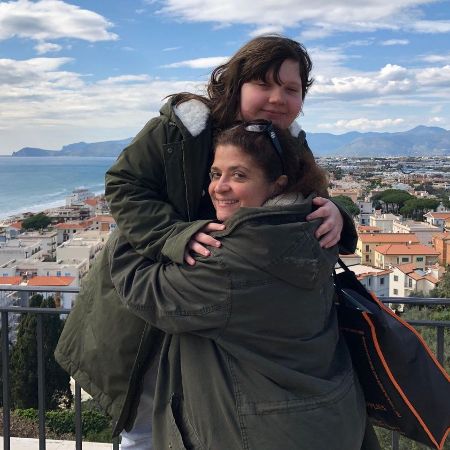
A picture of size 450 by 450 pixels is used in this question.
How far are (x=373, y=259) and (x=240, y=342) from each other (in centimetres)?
4298

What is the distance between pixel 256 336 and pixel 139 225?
462 millimetres

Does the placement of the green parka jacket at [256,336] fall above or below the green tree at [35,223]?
above

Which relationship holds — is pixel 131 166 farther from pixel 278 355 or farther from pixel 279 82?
pixel 278 355

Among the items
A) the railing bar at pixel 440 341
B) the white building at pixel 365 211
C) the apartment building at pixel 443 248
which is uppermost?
the railing bar at pixel 440 341

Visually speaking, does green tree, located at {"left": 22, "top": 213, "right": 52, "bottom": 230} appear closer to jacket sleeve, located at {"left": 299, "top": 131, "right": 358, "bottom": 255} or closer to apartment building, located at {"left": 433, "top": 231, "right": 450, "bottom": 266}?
apartment building, located at {"left": 433, "top": 231, "right": 450, "bottom": 266}

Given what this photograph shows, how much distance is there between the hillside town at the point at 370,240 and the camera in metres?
30.3

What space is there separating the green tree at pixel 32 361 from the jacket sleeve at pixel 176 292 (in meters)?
1.59

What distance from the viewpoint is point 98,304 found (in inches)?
70.3

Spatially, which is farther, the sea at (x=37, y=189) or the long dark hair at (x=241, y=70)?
the sea at (x=37, y=189)

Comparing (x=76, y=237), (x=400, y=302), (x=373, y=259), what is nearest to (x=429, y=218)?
(x=373, y=259)

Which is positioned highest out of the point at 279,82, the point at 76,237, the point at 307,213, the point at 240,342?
the point at 279,82

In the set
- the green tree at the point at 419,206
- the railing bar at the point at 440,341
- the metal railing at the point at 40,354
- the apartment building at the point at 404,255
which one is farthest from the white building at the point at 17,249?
the railing bar at the point at 440,341

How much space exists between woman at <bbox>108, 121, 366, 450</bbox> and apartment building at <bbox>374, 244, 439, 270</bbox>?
40750mm

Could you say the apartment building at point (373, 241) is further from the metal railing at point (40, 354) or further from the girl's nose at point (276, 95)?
the girl's nose at point (276, 95)
